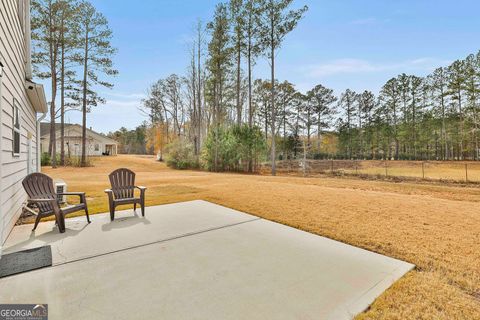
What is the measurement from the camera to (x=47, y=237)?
3.16 metres

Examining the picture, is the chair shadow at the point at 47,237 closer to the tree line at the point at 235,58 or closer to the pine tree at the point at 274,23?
the tree line at the point at 235,58

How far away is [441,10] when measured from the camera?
28.6 ft

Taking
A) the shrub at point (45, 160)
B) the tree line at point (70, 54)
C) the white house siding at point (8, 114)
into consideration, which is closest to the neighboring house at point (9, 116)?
the white house siding at point (8, 114)

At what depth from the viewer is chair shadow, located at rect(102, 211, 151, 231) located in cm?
364

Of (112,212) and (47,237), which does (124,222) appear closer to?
(112,212)

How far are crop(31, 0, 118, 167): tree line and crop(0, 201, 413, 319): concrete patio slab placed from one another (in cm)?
1873

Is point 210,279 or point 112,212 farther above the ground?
point 112,212

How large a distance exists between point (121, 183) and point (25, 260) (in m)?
2.19

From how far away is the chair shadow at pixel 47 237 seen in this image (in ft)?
9.23

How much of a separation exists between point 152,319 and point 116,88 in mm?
21320

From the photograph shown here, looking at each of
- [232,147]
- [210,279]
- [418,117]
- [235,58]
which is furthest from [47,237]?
[418,117]

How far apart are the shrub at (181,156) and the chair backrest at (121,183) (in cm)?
1520

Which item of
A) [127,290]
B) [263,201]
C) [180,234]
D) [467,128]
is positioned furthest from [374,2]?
[467,128]

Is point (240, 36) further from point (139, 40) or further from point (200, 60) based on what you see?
point (139, 40)
